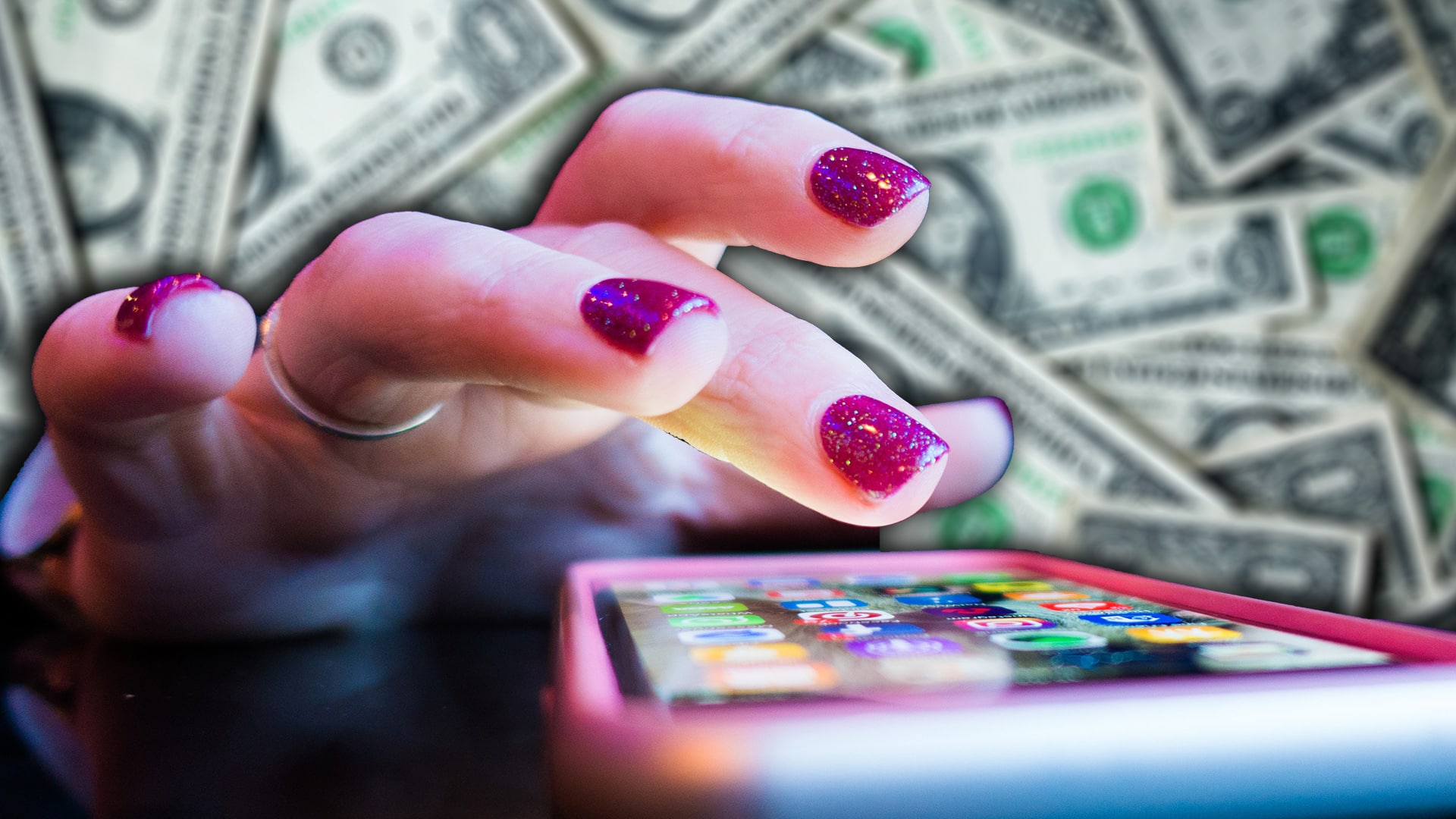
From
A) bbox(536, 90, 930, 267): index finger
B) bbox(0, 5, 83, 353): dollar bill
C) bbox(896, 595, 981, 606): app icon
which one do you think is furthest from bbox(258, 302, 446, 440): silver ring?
bbox(0, 5, 83, 353): dollar bill

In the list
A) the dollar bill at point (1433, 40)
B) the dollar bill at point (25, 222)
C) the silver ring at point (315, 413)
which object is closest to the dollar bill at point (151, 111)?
the dollar bill at point (25, 222)

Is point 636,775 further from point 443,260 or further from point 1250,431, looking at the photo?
point 1250,431

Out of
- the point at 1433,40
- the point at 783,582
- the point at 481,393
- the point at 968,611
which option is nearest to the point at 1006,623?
the point at 968,611

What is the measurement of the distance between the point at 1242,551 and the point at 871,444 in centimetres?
93

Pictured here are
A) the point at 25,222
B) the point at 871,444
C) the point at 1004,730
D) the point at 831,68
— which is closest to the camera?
the point at 1004,730

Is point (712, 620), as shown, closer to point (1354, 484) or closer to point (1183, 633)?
point (1183, 633)

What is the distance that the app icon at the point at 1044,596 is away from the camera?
37 cm

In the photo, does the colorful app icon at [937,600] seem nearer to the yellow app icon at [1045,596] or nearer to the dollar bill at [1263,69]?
the yellow app icon at [1045,596]

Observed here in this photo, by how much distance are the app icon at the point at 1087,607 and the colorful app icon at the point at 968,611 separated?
0.02 meters

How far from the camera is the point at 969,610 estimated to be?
334 millimetres

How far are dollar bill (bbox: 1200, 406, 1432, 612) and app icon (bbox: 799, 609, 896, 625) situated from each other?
33.7 inches

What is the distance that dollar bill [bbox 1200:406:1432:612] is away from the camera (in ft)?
3.28

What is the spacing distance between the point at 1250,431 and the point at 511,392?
0.95 metres

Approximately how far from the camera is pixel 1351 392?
3.29 feet
